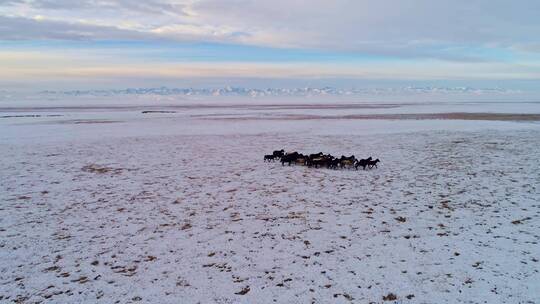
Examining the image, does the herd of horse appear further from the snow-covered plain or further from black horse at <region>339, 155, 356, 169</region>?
the snow-covered plain

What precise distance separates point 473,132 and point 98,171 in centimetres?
2644

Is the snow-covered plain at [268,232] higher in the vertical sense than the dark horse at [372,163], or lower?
lower

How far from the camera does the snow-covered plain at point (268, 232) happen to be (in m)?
6.90

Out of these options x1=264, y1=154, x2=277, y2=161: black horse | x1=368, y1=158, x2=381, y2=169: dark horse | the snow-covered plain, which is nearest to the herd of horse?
x1=368, y1=158, x2=381, y2=169: dark horse

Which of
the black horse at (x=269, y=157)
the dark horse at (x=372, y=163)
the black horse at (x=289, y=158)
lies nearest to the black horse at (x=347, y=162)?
the dark horse at (x=372, y=163)

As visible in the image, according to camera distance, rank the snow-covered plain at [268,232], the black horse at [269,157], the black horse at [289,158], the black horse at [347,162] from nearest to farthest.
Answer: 1. the snow-covered plain at [268,232]
2. the black horse at [347,162]
3. the black horse at [289,158]
4. the black horse at [269,157]

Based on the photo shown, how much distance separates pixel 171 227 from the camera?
980cm

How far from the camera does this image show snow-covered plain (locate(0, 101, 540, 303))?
6.90 metres

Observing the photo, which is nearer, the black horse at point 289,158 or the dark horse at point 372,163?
the dark horse at point 372,163

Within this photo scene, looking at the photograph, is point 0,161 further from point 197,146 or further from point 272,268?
point 272,268

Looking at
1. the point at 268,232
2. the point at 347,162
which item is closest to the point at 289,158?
the point at 347,162

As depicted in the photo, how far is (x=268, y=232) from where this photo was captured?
9.40 meters

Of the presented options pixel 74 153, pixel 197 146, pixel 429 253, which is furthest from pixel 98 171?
pixel 429 253

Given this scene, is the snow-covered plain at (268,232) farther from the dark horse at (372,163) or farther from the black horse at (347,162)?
the black horse at (347,162)
